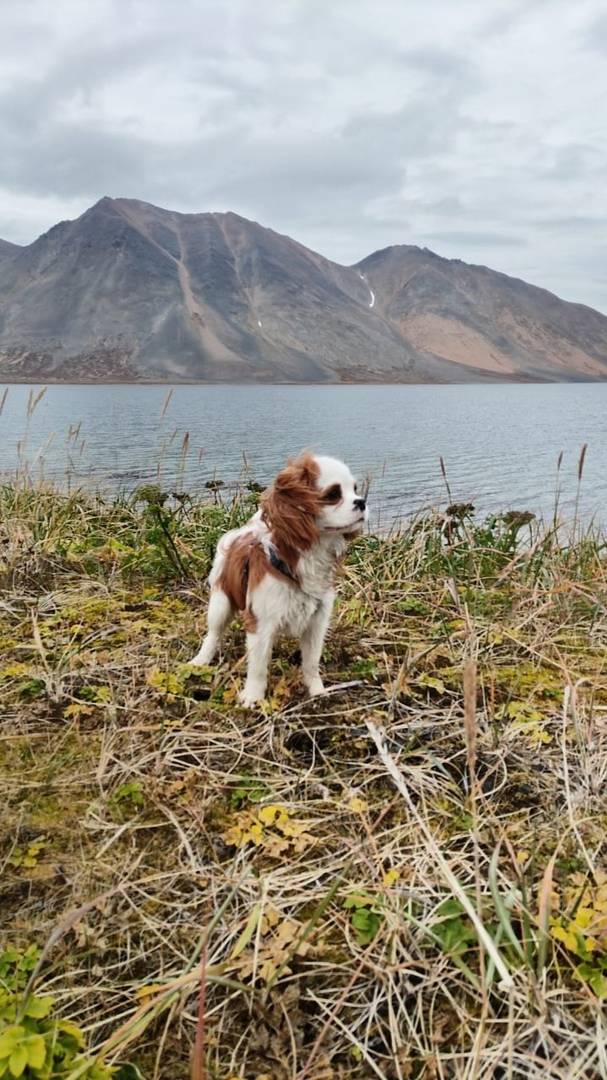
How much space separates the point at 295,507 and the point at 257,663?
0.91m

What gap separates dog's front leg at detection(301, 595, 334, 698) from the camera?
3.73 m

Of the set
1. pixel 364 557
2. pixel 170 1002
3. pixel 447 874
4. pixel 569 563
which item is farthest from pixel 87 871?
pixel 569 563

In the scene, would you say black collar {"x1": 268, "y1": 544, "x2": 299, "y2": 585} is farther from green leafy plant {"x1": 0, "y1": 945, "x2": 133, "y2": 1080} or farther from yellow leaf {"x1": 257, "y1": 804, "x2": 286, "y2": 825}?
green leafy plant {"x1": 0, "y1": 945, "x2": 133, "y2": 1080}

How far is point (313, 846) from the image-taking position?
2566 millimetres

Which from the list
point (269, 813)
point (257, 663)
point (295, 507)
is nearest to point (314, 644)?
point (257, 663)

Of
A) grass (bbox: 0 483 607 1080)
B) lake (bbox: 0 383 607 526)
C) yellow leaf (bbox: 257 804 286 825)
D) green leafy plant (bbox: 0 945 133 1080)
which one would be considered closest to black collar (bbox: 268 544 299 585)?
grass (bbox: 0 483 607 1080)

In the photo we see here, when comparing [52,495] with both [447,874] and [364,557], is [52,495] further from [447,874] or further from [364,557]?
[447,874]

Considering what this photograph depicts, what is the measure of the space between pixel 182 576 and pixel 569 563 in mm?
3514

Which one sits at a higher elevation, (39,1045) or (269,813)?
(39,1045)

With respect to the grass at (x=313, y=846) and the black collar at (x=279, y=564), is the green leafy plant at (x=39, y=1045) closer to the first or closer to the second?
the grass at (x=313, y=846)

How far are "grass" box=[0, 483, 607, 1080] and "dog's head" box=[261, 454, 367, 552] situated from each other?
0.83m

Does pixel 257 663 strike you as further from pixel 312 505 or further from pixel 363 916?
pixel 363 916

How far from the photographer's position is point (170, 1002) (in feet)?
5.97

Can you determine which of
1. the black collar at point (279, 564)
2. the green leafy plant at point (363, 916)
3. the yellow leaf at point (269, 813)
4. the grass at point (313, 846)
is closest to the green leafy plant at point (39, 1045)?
the grass at point (313, 846)
